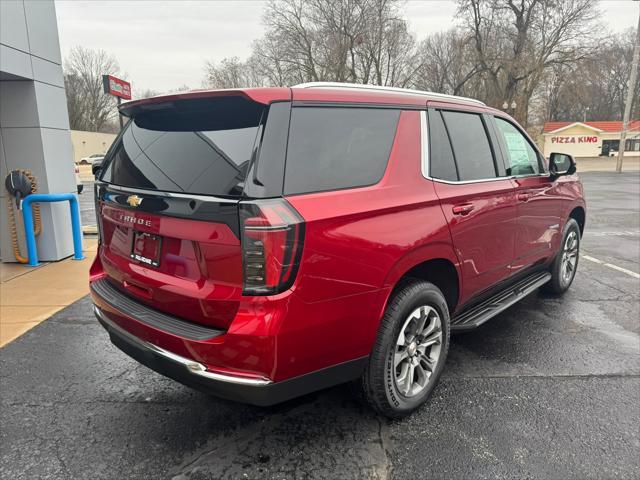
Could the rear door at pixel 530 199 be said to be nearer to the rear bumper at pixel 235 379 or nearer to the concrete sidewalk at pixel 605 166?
the rear bumper at pixel 235 379

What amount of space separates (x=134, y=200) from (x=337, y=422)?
1728mm

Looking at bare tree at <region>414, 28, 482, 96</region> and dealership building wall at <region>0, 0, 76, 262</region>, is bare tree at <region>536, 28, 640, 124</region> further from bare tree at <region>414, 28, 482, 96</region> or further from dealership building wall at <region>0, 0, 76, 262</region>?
dealership building wall at <region>0, 0, 76, 262</region>

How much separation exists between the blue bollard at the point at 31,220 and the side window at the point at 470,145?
5412 millimetres

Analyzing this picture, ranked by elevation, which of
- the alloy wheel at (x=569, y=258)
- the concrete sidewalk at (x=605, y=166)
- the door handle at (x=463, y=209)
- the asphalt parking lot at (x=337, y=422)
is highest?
the door handle at (x=463, y=209)

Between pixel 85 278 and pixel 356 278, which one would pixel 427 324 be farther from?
pixel 85 278

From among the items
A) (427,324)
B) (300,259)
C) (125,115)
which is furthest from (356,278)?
(125,115)

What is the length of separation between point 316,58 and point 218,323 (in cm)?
3918

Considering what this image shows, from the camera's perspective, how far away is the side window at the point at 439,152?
297 centimetres

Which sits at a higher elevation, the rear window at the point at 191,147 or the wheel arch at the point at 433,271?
the rear window at the point at 191,147

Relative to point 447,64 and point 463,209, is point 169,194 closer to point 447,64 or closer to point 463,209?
point 463,209

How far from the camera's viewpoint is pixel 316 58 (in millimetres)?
38344

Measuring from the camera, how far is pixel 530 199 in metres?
4.00

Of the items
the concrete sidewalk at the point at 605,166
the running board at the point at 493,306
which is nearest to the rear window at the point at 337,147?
the running board at the point at 493,306

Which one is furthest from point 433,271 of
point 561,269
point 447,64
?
point 447,64
